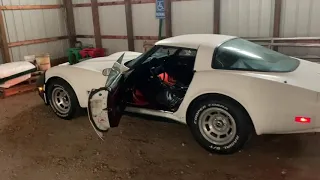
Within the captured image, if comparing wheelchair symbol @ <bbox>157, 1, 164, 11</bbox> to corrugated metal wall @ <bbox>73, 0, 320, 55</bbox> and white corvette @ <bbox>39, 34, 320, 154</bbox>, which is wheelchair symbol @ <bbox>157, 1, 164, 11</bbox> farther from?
white corvette @ <bbox>39, 34, 320, 154</bbox>

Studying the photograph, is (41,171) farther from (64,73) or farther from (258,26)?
(258,26)

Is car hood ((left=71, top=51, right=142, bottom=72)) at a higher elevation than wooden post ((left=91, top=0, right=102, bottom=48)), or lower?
lower

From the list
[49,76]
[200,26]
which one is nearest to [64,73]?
[49,76]

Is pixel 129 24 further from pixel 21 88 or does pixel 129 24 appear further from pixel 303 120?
pixel 303 120

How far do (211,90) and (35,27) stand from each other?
7.00 metres

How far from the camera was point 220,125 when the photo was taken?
349 cm

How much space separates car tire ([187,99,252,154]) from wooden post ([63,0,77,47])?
7091mm

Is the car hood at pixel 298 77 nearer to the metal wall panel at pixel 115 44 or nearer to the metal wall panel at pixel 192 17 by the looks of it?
the metal wall panel at pixel 192 17

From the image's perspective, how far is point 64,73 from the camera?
4.57 meters

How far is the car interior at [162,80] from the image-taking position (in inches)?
160

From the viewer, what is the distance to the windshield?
134 inches

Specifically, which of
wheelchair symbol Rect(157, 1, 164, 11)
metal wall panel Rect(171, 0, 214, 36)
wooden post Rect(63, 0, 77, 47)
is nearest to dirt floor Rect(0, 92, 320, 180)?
metal wall panel Rect(171, 0, 214, 36)

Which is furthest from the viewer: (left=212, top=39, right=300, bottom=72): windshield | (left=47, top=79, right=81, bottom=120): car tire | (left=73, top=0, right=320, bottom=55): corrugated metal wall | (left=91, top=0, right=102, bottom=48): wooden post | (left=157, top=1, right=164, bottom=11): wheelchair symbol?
(left=91, top=0, right=102, bottom=48): wooden post

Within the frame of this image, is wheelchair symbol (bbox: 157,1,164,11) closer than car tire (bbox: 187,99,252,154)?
No
